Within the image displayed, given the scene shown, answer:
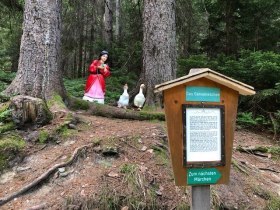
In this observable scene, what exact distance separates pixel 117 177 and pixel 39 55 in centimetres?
316

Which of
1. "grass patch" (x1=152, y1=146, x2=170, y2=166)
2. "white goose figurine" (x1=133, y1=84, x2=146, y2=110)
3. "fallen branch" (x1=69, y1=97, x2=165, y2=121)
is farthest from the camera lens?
"white goose figurine" (x1=133, y1=84, x2=146, y2=110)

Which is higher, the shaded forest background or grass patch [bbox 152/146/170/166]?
the shaded forest background

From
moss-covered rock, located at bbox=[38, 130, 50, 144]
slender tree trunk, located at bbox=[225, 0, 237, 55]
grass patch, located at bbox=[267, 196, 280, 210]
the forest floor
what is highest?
slender tree trunk, located at bbox=[225, 0, 237, 55]

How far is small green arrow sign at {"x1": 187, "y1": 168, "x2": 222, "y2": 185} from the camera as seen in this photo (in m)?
3.35

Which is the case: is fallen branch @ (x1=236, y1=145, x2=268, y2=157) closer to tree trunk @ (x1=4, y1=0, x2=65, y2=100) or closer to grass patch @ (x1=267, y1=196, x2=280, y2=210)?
grass patch @ (x1=267, y1=196, x2=280, y2=210)

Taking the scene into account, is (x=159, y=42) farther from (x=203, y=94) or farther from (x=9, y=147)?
(x=203, y=94)

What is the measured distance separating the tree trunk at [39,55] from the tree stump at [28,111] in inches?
38.2

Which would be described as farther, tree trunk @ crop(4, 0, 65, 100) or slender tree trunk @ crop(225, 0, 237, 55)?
slender tree trunk @ crop(225, 0, 237, 55)

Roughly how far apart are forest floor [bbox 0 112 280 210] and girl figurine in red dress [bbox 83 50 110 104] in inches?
99.0

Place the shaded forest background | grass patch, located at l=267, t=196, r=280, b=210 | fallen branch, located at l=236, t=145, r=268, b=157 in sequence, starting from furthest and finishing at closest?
the shaded forest background → fallen branch, located at l=236, t=145, r=268, b=157 → grass patch, located at l=267, t=196, r=280, b=210

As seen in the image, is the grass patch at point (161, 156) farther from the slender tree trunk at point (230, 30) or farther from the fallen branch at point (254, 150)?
the slender tree trunk at point (230, 30)

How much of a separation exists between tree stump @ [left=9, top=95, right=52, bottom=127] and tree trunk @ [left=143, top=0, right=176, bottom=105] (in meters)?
2.87

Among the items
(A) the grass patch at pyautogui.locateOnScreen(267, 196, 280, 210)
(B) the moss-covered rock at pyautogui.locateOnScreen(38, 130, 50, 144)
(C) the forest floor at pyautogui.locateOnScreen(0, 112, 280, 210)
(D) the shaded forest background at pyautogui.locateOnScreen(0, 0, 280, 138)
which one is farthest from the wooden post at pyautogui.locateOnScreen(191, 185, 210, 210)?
(D) the shaded forest background at pyautogui.locateOnScreen(0, 0, 280, 138)

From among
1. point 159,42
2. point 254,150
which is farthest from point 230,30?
point 254,150
